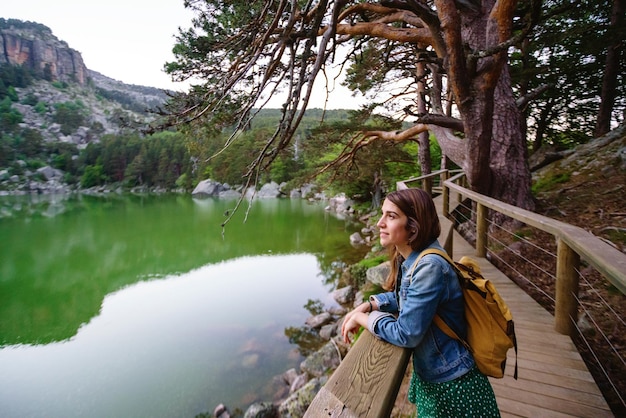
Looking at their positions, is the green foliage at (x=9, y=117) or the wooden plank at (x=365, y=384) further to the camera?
the green foliage at (x=9, y=117)

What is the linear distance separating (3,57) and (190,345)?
434 feet

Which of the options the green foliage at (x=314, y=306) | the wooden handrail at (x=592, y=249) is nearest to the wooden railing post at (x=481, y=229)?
the wooden handrail at (x=592, y=249)

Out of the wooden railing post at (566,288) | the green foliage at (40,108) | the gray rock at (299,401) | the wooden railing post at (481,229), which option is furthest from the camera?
the green foliage at (40,108)

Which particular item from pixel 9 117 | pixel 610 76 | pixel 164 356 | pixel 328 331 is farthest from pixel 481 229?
pixel 9 117

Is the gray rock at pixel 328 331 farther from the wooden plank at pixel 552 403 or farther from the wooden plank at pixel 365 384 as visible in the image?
the wooden plank at pixel 365 384

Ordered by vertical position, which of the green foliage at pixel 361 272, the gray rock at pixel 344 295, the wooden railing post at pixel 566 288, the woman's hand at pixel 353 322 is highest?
the woman's hand at pixel 353 322

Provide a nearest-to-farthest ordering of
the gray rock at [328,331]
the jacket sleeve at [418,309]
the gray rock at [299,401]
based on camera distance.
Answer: the jacket sleeve at [418,309], the gray rock at [299,401], the gray rock at [328,331]

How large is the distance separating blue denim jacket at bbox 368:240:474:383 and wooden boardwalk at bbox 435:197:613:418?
1075 millimetres

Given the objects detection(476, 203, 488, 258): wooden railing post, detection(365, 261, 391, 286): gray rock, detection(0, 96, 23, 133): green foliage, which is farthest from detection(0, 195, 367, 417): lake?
detection(0, 96, 23, 133): green foliage

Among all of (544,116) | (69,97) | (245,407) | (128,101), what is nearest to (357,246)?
(544,116)

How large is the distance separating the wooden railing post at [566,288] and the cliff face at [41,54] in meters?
133

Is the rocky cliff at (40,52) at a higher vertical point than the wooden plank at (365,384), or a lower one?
higher

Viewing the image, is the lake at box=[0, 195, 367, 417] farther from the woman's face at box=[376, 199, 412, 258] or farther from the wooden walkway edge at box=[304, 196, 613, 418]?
the wooden walkway edge at box=[304, 196, 613, 418]

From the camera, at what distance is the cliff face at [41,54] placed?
93.5m
